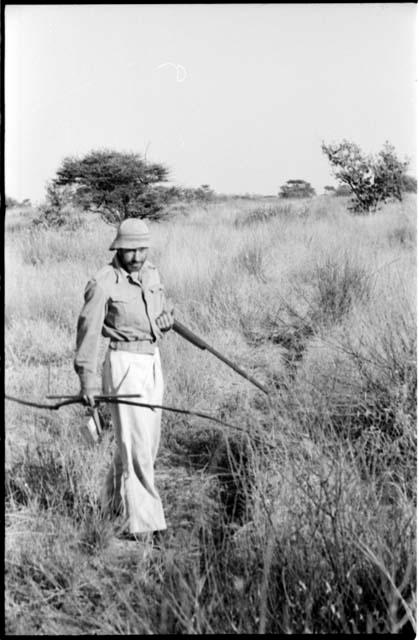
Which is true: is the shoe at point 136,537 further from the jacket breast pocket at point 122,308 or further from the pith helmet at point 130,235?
the pith helmet at point 130,235

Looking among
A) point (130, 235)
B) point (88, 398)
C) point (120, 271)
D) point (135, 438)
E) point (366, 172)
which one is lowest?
point (135, 438)

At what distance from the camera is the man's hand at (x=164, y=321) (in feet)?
12.9

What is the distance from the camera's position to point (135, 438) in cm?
379

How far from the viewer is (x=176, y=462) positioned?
14.8ft

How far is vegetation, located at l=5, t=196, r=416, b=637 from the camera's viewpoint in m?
3.38

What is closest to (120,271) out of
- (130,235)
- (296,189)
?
(130,235)

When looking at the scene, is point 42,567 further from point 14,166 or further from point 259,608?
point 14,166

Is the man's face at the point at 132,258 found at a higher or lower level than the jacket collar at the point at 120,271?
higher

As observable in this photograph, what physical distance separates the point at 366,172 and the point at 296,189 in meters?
0.49

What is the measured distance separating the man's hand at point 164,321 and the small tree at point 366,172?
4.42 ft

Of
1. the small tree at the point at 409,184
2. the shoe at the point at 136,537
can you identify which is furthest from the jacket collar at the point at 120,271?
the small tree at the point at 409,184

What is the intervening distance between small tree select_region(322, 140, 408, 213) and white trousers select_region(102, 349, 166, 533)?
1.69 m

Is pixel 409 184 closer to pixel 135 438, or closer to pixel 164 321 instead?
pixel 164 321

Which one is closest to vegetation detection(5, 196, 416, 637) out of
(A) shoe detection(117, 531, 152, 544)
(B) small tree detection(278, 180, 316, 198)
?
(A) shoe detection(117, 531, 152, 544)
